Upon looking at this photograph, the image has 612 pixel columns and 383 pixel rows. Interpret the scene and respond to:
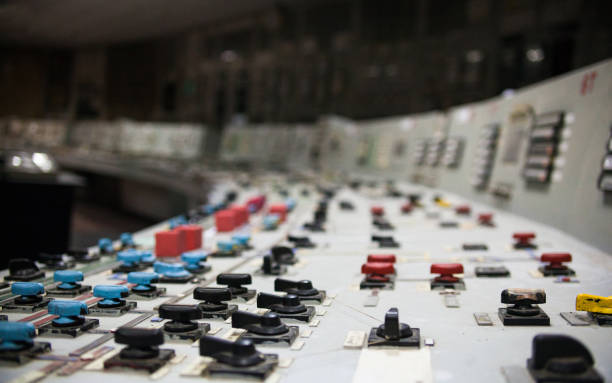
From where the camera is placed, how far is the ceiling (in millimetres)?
14398

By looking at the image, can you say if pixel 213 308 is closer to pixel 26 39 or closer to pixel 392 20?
pixel 392 20

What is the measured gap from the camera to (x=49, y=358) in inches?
47.0

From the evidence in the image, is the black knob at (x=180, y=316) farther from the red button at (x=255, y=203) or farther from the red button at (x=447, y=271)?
the red button at (x=255, y=203)

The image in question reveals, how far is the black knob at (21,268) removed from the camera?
198 centimetres

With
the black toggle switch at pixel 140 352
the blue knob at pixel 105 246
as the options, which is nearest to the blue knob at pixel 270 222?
the blue knob at pixel 105 246

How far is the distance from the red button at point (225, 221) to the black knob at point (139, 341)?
1940 mm

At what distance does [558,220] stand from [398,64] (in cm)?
862

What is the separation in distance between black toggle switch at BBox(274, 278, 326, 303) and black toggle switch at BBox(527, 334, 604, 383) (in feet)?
2.32

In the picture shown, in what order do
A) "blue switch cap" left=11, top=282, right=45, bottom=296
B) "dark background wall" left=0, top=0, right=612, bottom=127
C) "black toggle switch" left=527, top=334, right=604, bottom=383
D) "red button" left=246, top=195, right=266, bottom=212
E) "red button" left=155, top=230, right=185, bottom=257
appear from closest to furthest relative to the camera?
"black toggle switch" left=527, top=334, right=604, bottom=383, "blue switch cap" left=11, top=282, right=45, bottom=296, "red button" left=155, top=230, right=185, bottom=257, "red button" left=246, top=195, right=266, bottom=212, "dark background wall" left=0, top=0, right=612, bottom=127

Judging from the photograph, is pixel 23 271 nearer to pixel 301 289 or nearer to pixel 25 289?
pixel 25 289

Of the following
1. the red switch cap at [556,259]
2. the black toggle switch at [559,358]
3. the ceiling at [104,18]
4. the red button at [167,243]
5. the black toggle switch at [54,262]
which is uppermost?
the ceiling at [104,18]

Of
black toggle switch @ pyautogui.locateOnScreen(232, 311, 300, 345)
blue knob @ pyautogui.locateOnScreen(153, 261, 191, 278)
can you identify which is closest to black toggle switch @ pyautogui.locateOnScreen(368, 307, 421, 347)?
black toggle switch @ pyautogui.locateOnScreen(232, 311, 300, 345)

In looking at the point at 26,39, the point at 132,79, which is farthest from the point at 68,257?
the point at 26,39

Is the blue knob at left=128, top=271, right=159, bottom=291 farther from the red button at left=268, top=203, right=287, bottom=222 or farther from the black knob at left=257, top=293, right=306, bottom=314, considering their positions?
the red button at left=268, top=203, right=287, bottom=222
